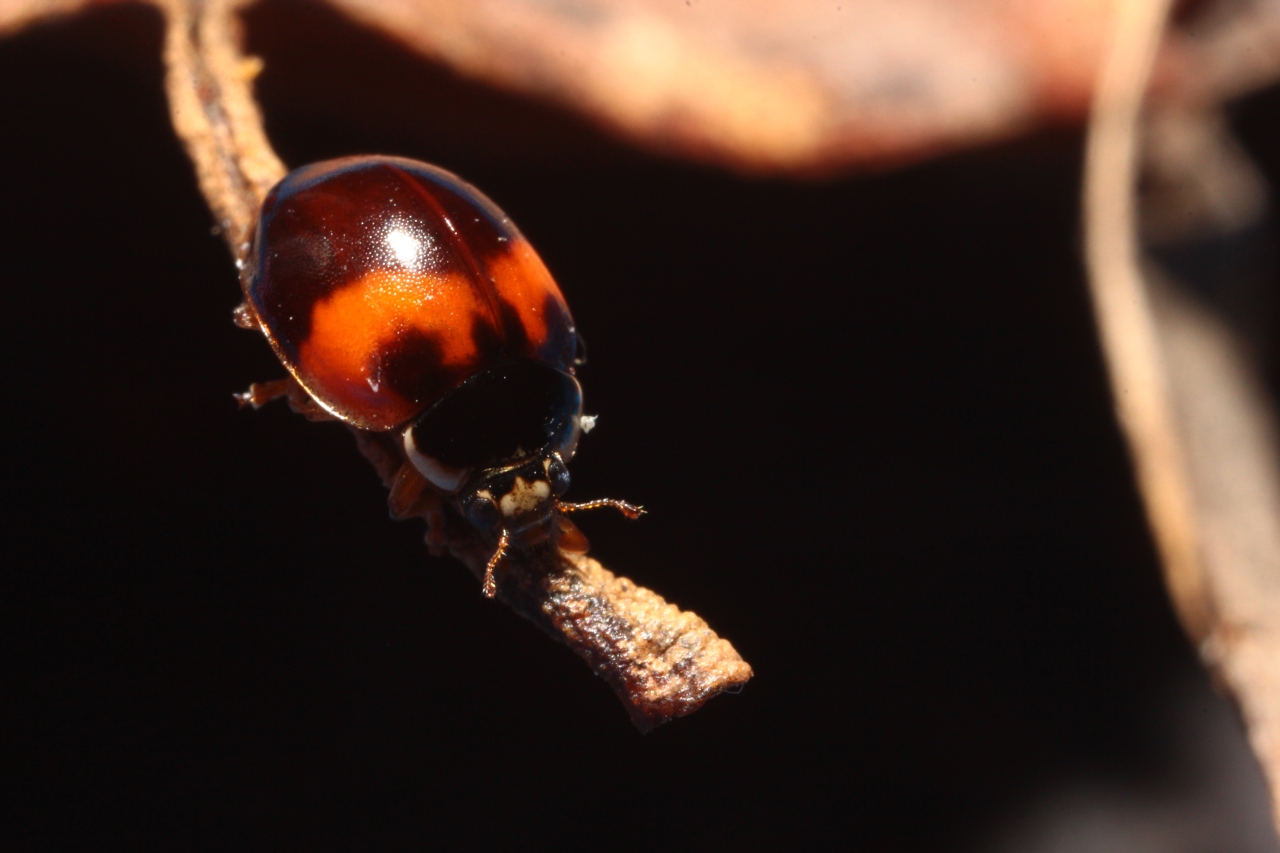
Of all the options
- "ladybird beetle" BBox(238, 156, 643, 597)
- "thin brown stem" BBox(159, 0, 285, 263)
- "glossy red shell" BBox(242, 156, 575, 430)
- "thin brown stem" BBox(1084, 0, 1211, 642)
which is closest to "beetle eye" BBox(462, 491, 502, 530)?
"ladybird beetle" BBox(238, 156, 643, 597)

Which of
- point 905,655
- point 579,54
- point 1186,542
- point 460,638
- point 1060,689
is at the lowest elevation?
point 1060,689

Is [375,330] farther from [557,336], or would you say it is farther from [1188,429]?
[1188,429]

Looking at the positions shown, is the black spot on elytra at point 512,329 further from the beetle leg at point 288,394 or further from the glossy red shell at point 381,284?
the beetle leg at point 288,394

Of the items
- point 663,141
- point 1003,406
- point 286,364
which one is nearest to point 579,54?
point 663,141

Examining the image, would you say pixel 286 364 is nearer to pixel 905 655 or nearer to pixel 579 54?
pixel 579 54

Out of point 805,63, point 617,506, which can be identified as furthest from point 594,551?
point 805,63

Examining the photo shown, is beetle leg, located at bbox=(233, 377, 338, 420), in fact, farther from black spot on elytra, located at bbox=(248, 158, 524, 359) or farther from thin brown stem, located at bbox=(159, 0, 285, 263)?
thin brown stem, located at bbox=(159, 0, 285, 263)

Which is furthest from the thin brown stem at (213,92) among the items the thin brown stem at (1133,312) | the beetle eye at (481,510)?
the thin brown stem at (1133,312)
